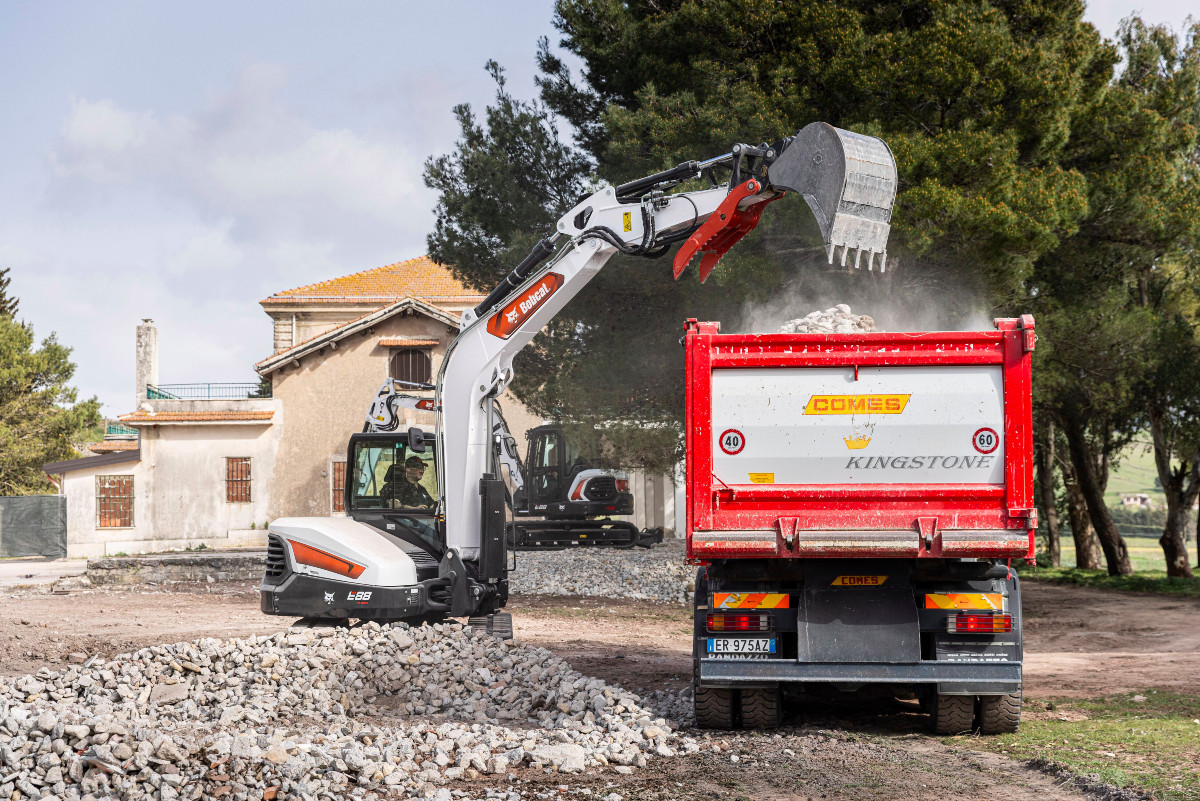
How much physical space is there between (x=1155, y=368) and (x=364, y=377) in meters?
20.2

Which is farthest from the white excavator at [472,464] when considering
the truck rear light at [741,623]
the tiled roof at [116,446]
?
the tiled roof at [116,446]

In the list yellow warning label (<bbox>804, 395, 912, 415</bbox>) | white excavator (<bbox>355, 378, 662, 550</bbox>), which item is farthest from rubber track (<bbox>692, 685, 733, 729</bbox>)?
white excavator (<bbox>355, 378, 662, 550</bbox>)

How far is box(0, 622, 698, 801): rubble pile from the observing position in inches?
214

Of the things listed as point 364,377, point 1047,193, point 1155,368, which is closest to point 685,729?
point 1047,193

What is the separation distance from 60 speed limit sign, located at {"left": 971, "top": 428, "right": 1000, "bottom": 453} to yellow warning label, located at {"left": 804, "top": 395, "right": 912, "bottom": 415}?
0.48 meters

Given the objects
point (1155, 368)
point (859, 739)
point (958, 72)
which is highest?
point (958, 72)

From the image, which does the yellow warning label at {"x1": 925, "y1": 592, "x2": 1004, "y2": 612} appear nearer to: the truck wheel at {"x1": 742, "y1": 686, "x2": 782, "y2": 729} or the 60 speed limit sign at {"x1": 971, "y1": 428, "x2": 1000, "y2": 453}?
the 60 speed limit sign at {"x1": 971, "y1": 428, "x2": 1000, "y2": 453}

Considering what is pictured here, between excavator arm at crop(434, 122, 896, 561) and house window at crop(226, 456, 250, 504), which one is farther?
house window at crop(226, 456, 250, 504)

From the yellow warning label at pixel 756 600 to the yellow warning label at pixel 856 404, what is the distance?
1207 millimetres

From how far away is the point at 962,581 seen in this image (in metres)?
6.51

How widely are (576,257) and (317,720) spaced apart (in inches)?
179

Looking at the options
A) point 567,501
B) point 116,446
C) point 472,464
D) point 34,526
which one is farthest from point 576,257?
point 116,446

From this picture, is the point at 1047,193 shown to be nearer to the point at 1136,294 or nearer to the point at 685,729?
the point at 1136,294

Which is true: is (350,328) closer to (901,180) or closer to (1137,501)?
(901,180)
